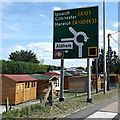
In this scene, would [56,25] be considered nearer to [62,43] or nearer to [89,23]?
[62,43]

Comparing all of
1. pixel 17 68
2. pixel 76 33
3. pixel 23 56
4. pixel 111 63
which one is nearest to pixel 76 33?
pixel 76 33

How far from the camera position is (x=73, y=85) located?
32.0m

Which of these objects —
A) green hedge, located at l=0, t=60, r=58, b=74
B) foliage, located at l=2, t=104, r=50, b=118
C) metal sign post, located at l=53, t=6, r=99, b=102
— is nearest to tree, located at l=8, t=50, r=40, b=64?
green hedge, located at l=0, t=60, r=58, b=74

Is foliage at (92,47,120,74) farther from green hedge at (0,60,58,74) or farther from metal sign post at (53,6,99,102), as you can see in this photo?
metal sign post at (53,6,99,102)

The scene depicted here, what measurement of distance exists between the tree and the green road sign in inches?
2523

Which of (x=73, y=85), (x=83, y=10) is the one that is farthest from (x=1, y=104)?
(x=73, y=85)

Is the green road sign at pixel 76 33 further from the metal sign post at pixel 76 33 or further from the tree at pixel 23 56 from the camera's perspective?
the tree at pixel 23 56

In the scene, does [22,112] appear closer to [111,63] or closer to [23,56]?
[111,63]

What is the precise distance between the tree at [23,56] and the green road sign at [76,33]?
64.1 meters

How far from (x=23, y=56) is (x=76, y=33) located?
69.3m

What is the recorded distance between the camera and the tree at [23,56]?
77.9 metres

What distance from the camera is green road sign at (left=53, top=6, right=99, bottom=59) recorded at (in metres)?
14.1

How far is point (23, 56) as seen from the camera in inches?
3214

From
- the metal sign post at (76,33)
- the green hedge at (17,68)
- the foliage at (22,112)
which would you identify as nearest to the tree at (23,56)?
the green hedge at (17,68)
